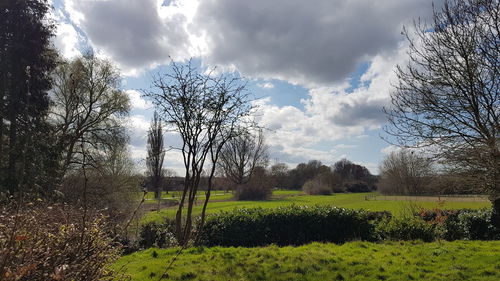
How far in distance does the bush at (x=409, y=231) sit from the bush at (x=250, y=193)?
3504cm

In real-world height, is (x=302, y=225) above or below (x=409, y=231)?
above

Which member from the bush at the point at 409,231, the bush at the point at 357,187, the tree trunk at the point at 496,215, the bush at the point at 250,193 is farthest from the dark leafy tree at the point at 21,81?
the bush at the point at 357,187

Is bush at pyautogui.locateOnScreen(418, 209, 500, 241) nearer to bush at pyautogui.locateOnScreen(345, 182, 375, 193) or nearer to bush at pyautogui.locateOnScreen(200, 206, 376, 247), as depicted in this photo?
bush at pyautogui.locateOnScreen(200, 206, 376, 247)

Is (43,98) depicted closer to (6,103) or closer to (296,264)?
(6,103)

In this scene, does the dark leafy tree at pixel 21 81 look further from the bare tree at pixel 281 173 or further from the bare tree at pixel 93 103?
the bare tree at pixel 281 173

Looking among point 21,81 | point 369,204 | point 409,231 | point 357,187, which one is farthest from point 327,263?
point 357,187

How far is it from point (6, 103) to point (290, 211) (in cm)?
1345

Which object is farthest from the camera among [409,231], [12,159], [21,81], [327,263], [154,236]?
[21,81]

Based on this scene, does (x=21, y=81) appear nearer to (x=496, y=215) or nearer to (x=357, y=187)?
(x=496, y=215)

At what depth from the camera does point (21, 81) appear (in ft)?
48.7

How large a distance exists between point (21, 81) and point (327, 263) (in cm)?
1546

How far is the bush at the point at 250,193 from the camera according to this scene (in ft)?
149

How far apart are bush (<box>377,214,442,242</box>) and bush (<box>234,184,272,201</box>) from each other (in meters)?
35.0

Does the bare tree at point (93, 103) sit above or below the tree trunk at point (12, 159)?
above
